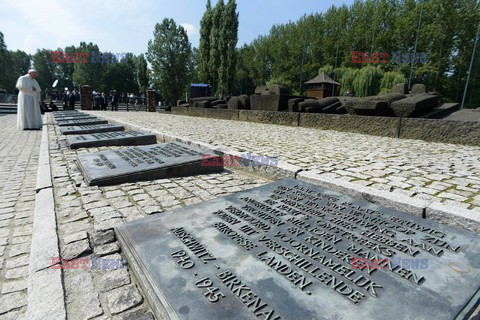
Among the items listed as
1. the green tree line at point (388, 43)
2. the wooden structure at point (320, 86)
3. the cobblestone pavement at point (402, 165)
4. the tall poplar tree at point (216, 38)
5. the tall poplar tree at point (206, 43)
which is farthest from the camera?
the tall poplar tree at point (206, 43)

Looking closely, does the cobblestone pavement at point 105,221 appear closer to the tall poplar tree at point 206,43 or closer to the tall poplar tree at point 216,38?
the tall poplar tree at point 216,38

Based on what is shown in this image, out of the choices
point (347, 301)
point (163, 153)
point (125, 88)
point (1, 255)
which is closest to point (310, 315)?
A: point (347, 301)

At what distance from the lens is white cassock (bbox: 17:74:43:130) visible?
9867mm

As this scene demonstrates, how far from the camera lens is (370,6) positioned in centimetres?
3909

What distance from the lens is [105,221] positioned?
8.30 feet

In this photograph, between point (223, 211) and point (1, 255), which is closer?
point (1, 255)

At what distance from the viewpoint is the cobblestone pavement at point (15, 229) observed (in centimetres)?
162

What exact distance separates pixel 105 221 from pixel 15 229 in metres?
0.85

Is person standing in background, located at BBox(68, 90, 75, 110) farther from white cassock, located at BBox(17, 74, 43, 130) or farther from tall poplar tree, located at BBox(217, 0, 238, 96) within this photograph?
tall poplar tree, located at BBox(217, 0, 238, 96)

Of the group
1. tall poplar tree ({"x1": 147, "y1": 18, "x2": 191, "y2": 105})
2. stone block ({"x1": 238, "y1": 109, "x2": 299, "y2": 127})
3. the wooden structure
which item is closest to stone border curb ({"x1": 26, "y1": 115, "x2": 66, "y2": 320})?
stone block ({"x1": 238, "y1": 109, "x2": 299, "y2": 127})

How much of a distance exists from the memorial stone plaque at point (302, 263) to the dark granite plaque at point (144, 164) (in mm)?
1561

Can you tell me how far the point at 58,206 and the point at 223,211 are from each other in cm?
186

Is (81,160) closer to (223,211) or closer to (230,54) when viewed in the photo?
(223,211)

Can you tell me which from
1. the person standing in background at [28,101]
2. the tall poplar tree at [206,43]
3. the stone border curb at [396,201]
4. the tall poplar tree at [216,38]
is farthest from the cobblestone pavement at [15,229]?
the tall poplar tree at [206,43]
